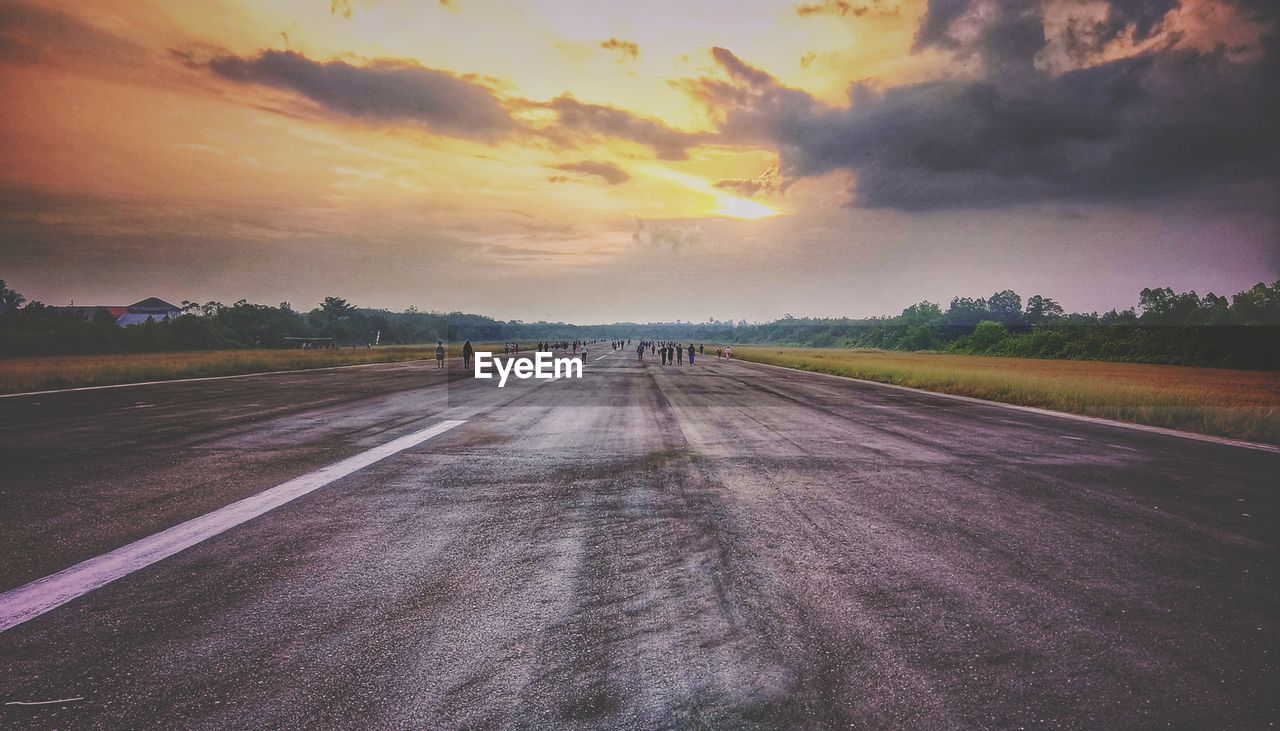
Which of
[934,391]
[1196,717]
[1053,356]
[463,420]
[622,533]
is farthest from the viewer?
[1053,356]

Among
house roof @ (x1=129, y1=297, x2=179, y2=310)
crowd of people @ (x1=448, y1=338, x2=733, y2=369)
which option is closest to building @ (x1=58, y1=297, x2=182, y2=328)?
house roof @ (x1=129, y1=297, x2=179, y2=310)

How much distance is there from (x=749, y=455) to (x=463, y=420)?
6887 mm

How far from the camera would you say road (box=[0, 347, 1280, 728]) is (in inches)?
88.8

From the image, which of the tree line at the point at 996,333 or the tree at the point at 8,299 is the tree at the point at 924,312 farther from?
the tree at the point at 8,299

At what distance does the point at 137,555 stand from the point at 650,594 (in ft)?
12.7

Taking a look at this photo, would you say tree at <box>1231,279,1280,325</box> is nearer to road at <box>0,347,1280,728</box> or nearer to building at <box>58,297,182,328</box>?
road at <box>0,347,1280,728</box>

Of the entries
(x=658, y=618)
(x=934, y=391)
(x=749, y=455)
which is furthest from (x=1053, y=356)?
(x=658, y=618)

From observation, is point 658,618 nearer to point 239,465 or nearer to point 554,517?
point 554,517

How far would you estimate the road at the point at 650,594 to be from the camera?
2.26 metres

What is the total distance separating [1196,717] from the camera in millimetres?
2217

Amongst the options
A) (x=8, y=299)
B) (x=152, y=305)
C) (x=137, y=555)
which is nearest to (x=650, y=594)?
(x=137, y=555)

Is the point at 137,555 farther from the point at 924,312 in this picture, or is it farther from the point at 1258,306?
the point at 924,312

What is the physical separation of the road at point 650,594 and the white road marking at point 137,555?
15cm

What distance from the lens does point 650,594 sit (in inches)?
131
